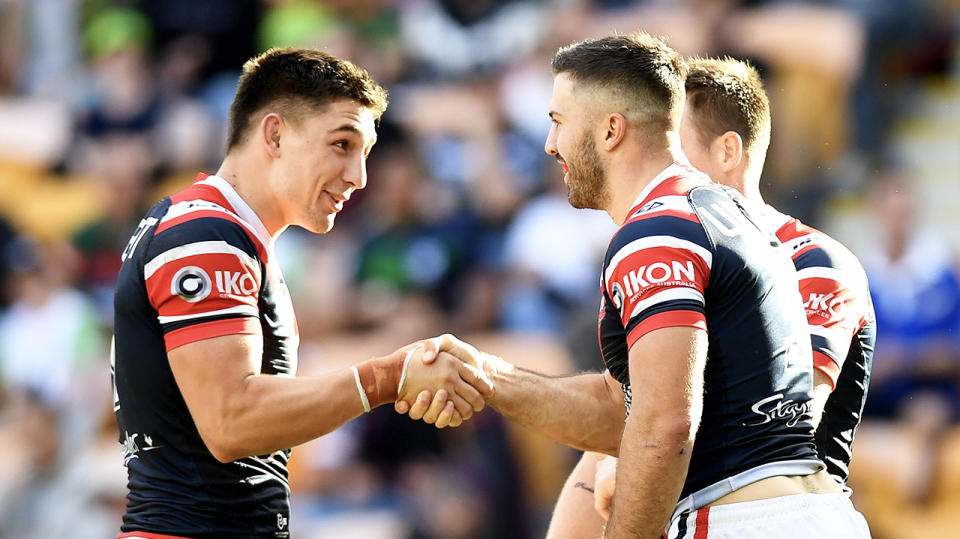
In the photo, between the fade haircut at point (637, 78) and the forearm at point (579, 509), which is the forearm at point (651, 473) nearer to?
the fade haircut at point (637, 78)

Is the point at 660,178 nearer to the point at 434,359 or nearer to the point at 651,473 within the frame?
the point at 651,473

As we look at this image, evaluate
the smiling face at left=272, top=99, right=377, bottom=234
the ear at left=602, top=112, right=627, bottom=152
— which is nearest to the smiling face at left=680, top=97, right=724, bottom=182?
the ear at left=602, top=112, right=627, bottom=152

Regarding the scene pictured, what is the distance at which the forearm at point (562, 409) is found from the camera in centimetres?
502

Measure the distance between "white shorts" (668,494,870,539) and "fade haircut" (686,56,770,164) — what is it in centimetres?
197

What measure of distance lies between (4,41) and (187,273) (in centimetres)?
1069

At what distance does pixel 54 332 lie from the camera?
472 inches

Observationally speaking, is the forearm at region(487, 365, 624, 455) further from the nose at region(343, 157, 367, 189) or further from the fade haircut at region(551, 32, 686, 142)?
the fade haircut at region(551, 32, 686, 142)

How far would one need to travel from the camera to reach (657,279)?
3.94 meters

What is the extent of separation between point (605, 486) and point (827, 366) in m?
1.01

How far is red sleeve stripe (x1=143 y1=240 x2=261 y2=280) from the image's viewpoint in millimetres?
4402

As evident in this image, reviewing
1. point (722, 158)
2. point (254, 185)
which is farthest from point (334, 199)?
point (722, 158)

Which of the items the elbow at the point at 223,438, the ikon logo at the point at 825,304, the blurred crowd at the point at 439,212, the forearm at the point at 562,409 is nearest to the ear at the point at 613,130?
the ikon logo at the point at 825,304

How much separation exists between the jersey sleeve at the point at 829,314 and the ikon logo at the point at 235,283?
7.04 feet

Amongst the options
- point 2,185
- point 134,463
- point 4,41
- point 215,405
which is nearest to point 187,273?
point 215,405
